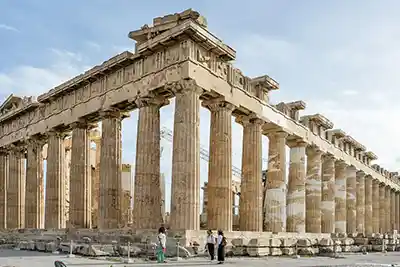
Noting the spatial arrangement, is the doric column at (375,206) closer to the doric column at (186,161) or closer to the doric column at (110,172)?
the doric column at (110,172)

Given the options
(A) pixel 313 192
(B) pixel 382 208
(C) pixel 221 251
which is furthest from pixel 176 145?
(B) pixel 382 208

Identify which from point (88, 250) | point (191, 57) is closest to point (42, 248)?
point (88, 250)

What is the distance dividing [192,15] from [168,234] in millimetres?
9556

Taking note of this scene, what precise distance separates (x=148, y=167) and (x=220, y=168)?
3459 mm

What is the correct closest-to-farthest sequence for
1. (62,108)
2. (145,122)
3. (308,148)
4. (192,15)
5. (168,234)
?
(168,234), (192,15), (145,122), (62,108), (308,148)

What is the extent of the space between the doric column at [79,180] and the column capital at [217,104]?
8.28 meters

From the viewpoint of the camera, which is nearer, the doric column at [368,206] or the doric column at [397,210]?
the doric column at [368,206]

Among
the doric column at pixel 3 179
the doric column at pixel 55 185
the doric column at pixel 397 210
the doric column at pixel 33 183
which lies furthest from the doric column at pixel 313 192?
the doric column at pixel 397 210

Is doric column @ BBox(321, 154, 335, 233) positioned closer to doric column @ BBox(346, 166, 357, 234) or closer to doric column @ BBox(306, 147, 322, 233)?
doric column @ BBox(306, 147, 322, 233)

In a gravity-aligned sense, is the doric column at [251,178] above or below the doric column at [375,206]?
above

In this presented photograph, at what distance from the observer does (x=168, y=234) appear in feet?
73.4

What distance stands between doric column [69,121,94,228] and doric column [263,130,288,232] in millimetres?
10498

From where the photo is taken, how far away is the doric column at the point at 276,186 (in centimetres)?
3153

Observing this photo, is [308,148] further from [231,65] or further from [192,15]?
[192,15]
